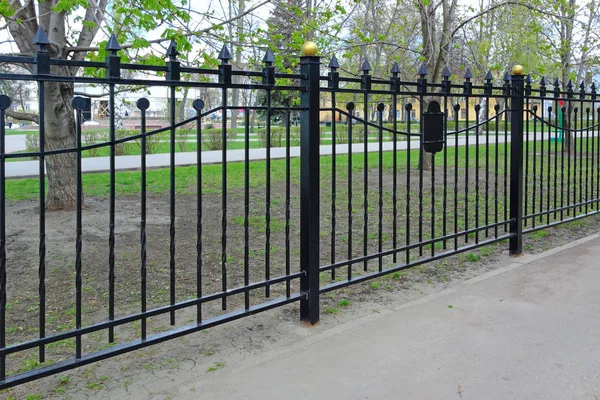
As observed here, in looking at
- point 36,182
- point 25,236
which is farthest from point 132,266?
point 36,182

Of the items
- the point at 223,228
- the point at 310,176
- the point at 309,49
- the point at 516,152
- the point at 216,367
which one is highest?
the point at 309,49

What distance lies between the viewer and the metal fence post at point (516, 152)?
584 centimetres

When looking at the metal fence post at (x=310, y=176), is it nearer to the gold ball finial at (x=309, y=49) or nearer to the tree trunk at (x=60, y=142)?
the gold ball finial at (x=309, y=49)

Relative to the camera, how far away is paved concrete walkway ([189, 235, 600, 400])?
122 inches

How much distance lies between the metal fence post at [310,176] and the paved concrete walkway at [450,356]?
32cm

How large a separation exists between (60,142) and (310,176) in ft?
18.8

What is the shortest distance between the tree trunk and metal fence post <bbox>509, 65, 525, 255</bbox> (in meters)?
5.92

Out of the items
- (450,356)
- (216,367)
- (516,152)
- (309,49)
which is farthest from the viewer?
(516,152)

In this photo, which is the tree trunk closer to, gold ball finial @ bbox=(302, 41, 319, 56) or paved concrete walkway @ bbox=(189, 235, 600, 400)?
gold ball finial @ bbox=(302, 41, 319, 56)

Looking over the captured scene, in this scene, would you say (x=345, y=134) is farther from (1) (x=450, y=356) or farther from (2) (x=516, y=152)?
(1) (x=450, y=356)

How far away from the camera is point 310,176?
13.0ft

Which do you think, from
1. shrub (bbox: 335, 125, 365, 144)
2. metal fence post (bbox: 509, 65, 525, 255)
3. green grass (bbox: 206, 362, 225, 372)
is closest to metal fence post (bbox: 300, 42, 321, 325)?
green grass (bbox: 206, 362, 225, 372)

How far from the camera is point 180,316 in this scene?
14.3ft

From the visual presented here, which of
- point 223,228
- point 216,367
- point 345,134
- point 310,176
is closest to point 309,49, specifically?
point 310,176
